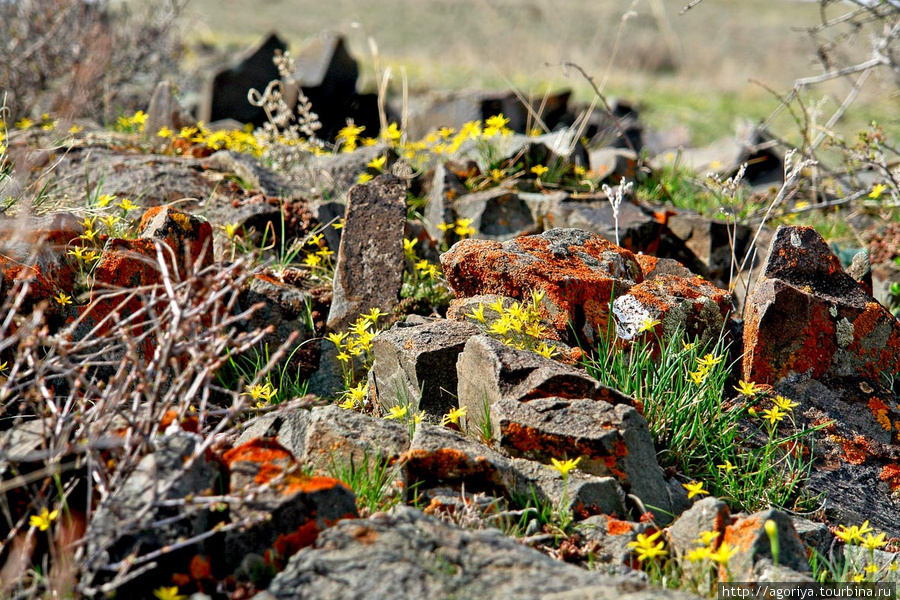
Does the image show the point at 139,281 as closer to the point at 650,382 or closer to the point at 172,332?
the point at 172,332

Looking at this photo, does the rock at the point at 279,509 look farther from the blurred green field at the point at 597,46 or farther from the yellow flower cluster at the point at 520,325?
the blurred green field at the point at 597,46

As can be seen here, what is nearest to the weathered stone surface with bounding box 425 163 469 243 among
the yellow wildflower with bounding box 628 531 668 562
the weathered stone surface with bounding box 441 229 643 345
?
the weathered stone surface with bounding box 441 229 643 345

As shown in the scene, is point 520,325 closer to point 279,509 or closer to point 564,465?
point 564,465

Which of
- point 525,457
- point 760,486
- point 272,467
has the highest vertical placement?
point 272,467

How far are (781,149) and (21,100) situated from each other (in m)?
7.89

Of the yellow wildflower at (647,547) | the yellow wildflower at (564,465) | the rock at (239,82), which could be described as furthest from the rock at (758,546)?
the rock at (239,82)

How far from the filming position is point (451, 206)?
4891mm

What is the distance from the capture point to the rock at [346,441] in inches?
107

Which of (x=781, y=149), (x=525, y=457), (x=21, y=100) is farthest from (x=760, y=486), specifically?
(x=21, y=100)

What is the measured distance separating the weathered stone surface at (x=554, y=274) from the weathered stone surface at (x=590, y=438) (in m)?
0.65

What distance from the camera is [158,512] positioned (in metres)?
2.21

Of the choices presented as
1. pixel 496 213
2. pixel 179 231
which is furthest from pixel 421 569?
pixel 496 213

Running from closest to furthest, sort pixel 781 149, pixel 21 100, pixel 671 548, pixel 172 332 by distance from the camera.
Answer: pixel 172 332, pixel 671 548, pixel 21 100, pixel 781 149

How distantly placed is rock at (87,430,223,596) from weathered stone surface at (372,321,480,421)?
3.41 feet
